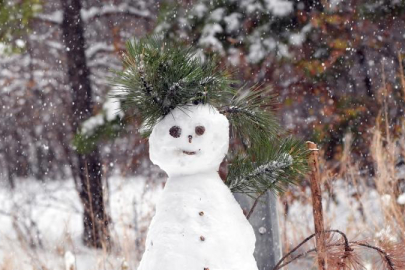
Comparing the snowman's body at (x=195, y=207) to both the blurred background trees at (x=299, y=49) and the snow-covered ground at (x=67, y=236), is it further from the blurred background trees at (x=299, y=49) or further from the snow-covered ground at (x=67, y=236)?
the blurred background trees at (x=299, y=49)

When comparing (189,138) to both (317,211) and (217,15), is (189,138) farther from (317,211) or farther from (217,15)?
(217,15)

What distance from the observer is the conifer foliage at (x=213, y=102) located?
1.31 metres

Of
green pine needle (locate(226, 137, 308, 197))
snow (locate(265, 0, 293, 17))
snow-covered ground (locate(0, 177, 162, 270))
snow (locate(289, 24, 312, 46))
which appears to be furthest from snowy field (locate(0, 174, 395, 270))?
snow (locate(265, 0, 293, 17))

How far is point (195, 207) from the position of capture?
131 cm

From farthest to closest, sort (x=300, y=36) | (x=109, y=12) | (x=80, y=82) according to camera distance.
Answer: (x=109, y=12) → (x=80, y=82) → (x=300, y=36)

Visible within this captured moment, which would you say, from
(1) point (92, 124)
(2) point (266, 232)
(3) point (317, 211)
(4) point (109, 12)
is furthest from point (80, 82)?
(3) point (317, 211)

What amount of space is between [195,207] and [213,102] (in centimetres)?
25

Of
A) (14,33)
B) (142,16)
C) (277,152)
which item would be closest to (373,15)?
(142,16)

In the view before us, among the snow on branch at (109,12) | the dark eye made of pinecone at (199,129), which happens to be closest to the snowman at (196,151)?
the dark eye made of pinecone at (199,129)

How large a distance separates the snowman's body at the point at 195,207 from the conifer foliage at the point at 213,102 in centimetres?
4

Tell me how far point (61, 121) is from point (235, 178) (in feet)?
15.5

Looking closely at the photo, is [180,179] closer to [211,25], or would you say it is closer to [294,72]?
[211,25]

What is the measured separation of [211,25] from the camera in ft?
14.4

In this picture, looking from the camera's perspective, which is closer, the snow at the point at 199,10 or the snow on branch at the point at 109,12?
the snow at the point at 199,10
